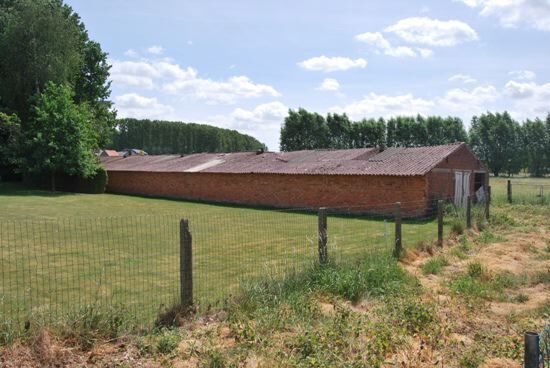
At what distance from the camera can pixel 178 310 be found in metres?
6.28

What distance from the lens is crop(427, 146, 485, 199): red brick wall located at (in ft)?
75.3

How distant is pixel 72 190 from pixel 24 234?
85.7 feet

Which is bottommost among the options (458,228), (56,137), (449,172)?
(458,228)

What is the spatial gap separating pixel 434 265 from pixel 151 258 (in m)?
6.51

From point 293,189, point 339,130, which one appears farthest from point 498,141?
point 293,189

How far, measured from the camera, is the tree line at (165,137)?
339 feet

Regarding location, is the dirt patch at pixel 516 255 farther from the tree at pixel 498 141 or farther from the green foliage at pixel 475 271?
the tree at pixel 498 141

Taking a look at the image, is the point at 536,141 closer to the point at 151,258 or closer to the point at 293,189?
the point at 293,189

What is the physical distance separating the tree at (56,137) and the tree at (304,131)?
35.0 meters

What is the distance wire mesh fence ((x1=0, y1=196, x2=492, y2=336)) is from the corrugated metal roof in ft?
18.8

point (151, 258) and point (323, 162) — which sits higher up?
point (323, 162)

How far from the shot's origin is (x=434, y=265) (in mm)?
9516

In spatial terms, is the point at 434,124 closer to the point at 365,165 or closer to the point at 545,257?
the point at 365,165

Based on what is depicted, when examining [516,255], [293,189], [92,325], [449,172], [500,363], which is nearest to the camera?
[500,363]
